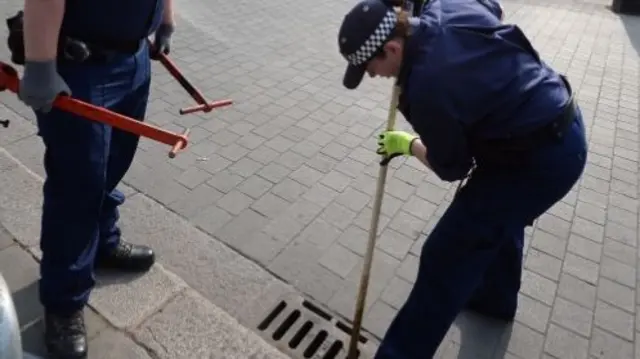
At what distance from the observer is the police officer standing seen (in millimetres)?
1829

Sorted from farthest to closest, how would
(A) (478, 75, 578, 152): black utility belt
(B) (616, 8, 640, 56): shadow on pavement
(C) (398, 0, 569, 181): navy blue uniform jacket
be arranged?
(B) (616, 8, 640, 56): shadow on pavement
(A) (478, 75, 578, 152): black utility belt
(C) (398, 0, 569, 181): navy blue uniform jacket

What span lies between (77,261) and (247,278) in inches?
35.6

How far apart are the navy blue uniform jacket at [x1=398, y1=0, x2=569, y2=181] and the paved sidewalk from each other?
121 cm

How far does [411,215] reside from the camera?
136 inches

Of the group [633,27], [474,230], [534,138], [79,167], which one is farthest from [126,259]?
[633,27]

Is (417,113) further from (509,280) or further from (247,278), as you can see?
(247,278)

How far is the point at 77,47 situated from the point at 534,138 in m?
1.69

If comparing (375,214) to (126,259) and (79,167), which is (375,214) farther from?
(126,259)

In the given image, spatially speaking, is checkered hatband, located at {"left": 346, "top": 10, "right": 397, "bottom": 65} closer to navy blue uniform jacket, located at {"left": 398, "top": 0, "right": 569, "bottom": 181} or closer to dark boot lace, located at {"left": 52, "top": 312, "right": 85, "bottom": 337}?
navy blue uniform jacket, located at {"left": 398, "top": 0, "right": 569, "bottom": 181}

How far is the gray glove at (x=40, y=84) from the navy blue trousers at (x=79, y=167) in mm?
147

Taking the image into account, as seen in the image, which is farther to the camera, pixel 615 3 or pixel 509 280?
pixel 615 3

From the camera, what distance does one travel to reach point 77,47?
76.0 inches

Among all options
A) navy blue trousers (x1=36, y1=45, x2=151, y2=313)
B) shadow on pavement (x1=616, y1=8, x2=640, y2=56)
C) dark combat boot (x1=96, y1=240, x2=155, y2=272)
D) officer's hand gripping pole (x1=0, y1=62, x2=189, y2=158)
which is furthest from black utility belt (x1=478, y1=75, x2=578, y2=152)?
shadow on pavement (x1=616, y1=8, x2=640, y2=56)

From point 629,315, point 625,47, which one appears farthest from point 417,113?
point 625,47
